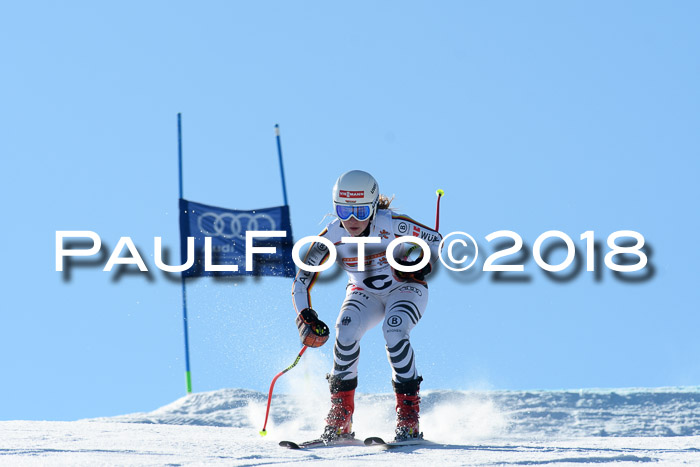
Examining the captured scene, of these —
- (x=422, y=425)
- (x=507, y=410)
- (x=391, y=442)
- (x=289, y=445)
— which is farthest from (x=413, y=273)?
(x=507, y=410)

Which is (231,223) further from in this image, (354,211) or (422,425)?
(354,211)

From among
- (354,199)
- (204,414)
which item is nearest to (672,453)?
(354,199)

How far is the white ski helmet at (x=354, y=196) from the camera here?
693 cm

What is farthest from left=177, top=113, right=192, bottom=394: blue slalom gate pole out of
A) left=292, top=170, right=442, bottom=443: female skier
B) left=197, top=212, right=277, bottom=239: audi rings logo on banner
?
left=292, top=170, right=442, bottom=443: female skier

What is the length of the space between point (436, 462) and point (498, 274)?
4690 millimetres

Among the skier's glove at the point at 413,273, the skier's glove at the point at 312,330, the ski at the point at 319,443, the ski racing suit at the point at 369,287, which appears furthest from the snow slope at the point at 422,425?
the skier's glove at the point at 413,273

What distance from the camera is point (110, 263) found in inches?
395

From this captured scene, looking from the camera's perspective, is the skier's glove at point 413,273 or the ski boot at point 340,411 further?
the skier's glove at point 413,273

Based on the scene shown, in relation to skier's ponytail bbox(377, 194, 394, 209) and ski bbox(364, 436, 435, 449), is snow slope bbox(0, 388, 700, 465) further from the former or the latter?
skier's ponytail bbox(377, 194, 394, 209)

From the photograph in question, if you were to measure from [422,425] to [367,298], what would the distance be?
87.9 inches

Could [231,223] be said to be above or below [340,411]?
above

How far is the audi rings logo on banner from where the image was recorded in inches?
590

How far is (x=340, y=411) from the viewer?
22.7 ft

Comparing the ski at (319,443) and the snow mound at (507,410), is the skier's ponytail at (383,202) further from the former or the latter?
the snow mound at (507,410)
